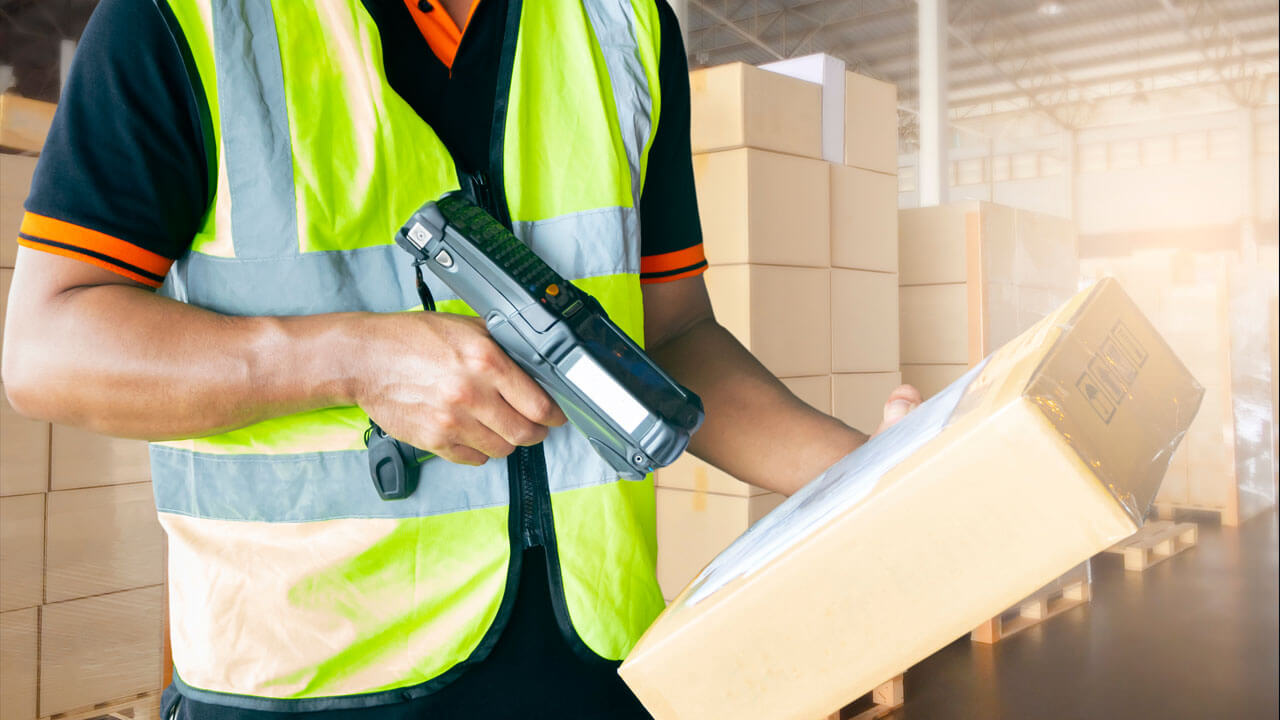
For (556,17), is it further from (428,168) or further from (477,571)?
(477,571)

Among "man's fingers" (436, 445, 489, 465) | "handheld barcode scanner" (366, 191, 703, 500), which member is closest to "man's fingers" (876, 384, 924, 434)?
"handheld barcode scanner" (366, 191, 703, 500)

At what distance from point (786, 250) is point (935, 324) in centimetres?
132

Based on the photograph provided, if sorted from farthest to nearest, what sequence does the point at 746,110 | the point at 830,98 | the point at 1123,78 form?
the point at 1123,78
the point at 830,98
the point at 746,110

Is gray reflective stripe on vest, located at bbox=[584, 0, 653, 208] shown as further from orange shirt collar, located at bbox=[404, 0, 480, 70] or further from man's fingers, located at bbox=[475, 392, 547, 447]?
man's fingers, located at bbox=[475, 392, 547, 447]

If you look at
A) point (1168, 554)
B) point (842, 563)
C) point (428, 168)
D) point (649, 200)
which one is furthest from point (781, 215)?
point (1168, 554)

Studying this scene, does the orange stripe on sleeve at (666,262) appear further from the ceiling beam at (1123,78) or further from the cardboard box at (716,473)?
the ceiling beam at (1123,78)

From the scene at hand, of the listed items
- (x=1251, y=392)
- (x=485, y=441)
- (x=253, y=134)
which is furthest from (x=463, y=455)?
(x=1251, y=392)

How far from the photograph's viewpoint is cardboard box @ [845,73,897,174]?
3.74m

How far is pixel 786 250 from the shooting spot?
334 cm

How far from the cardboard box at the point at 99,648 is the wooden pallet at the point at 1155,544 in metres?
4.89

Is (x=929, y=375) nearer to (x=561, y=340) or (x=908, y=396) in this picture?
(x=908, y=396)

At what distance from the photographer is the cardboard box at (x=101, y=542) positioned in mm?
2424

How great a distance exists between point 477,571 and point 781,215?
2730mm

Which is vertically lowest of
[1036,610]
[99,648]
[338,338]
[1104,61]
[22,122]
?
[1036,610]
